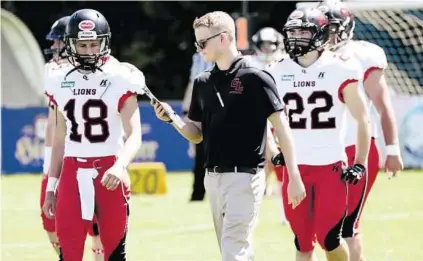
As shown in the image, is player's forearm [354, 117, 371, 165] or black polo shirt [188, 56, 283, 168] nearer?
black polo shirt [188, 56, 283, 168]

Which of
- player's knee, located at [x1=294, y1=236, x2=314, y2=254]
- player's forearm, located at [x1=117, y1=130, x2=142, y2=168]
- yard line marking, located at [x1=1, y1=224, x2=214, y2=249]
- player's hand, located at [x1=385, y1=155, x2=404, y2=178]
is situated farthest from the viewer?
yard line marking, located at [x1=1, y1=224, x2=214, y2=249]

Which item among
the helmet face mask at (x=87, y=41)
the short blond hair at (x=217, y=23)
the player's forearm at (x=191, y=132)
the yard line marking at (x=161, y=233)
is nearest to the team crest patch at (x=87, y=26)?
the helmet face mask at (x=87, y=41)

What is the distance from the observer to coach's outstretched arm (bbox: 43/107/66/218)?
23.9 ft

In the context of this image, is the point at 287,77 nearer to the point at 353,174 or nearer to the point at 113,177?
the point at 353,174

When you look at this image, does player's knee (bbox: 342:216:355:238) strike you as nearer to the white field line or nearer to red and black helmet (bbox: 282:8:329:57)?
red and black helmet (bbox: 282:8:329:57)

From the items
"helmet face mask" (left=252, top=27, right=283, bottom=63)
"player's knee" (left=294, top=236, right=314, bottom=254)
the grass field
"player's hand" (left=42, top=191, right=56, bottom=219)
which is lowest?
the grass field

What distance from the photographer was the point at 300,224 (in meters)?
7.72

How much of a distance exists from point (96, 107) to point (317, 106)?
1530 millimetres

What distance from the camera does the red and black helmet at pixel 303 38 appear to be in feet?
25.5

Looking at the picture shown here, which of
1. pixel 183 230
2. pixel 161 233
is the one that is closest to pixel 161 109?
pixel 161 233

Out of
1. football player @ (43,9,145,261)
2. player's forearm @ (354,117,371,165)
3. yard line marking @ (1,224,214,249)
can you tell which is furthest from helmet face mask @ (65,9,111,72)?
yard line marking @ (1,224,214,249)

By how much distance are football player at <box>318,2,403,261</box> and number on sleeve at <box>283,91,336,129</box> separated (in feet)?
1.97

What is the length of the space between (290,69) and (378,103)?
83cm

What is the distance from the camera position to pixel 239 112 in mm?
6984
